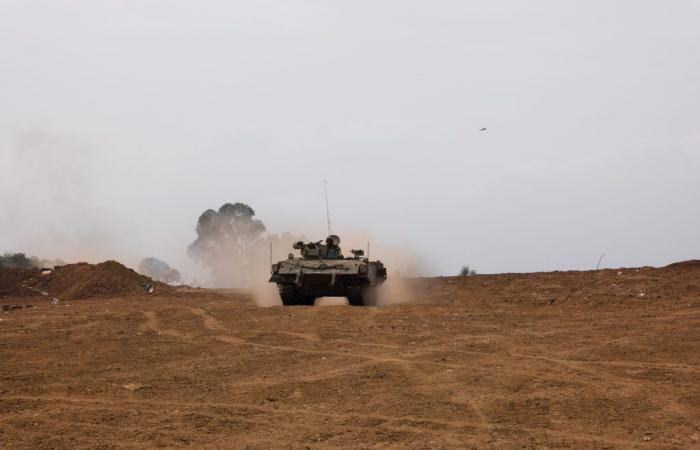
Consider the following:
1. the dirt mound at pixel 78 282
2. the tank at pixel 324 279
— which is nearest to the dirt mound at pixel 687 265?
the tank at pixel 324 279

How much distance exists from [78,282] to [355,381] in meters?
26.5

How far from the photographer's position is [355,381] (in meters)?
9.45

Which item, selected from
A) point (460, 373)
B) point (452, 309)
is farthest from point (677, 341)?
point (452, 309)

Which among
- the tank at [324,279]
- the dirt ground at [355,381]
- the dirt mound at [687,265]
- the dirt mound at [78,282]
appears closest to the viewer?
the dirt ground at [355,381]

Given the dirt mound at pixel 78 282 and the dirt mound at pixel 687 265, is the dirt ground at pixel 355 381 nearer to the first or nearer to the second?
the dirt mound at pixel 687 265

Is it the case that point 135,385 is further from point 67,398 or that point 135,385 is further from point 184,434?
point 184,434

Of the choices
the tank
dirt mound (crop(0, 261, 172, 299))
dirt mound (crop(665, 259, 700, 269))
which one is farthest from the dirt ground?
dirt mound (crop(0, 261, 172, 299))

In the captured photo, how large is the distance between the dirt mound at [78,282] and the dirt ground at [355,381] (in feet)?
45.6

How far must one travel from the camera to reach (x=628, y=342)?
40.9 ft

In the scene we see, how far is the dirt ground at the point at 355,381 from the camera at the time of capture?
7.00 meters

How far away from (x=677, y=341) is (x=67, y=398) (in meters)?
9.62

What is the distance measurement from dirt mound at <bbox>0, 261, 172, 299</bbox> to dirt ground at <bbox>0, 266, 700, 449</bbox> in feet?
45.6

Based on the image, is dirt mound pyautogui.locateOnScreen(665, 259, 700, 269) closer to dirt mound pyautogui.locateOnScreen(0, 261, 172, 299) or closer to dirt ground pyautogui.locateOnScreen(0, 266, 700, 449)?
dirt ground pyautogui.locateOnScreen(0, 266, 700, 449)

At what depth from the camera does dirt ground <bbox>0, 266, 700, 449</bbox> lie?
7000 mm
